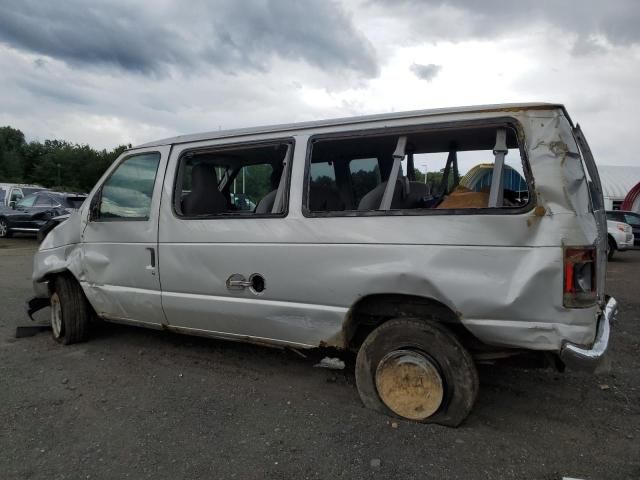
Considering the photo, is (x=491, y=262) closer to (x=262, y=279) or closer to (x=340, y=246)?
(x=340, y=246)

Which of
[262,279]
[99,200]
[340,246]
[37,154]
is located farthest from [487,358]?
[37,154]

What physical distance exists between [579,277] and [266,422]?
2.14 metres

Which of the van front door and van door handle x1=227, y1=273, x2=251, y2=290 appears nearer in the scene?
van door handle x1=227, y1=273, x2=251, y2=290

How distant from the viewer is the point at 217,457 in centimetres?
261

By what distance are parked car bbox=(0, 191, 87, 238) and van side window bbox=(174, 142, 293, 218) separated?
487 inches

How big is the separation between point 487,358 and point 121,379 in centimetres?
289

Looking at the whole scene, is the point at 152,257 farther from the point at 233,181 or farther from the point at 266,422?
the point at 266,422

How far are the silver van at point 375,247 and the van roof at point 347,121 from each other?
0.01m

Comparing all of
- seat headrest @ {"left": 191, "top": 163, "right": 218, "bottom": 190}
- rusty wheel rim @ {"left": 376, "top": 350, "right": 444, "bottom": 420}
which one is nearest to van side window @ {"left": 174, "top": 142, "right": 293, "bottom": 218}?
seat headrest @ {"left": 191, "top": 163, "right": 218, "bottom": 190}

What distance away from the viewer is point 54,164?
7619 centimetres

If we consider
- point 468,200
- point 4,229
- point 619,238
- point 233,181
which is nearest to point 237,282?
point 233,181

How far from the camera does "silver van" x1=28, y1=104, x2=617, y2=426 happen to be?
255 centimetres

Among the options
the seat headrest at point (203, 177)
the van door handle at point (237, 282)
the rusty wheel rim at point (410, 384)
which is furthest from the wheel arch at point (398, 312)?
the seat headrest at point (203, 177)

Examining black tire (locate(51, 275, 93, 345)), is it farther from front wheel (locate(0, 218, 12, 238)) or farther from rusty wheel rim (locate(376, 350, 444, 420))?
front wheel (locate(0, 218, 12, 238))
